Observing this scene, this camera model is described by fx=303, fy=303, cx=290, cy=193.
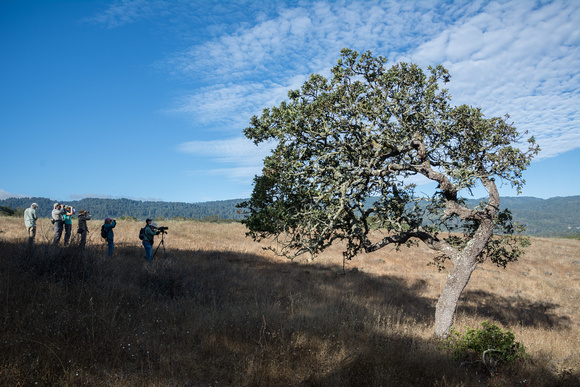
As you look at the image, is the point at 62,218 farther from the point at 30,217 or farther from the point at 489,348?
the point at 489,348

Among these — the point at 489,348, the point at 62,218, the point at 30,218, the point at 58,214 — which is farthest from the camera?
the point at 62,218

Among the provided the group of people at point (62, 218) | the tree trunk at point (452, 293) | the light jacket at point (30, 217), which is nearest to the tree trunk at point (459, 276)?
the tree trunk at point (452, 293)

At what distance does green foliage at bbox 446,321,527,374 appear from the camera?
664cm

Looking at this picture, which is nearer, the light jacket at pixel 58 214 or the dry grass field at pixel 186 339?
the dry grass field at pixel 186 339

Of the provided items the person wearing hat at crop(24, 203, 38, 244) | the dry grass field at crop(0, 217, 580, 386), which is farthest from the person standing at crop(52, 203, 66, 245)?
the dry grass field at crop(0, 217, 580, 386)

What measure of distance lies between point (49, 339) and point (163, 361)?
1.90 meters

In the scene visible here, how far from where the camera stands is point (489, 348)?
6.72m

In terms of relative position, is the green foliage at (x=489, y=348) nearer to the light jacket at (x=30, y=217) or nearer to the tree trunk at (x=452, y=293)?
the tree trunk at (x=452, y=293)

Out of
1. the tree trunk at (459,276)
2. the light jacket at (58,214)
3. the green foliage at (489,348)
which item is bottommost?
the green foliage at (489,348)

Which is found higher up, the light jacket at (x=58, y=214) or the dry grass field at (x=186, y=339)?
the light jacket at (x=58, y=214)

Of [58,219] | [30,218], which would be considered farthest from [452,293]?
[30,218]

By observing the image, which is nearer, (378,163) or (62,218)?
(378,163)

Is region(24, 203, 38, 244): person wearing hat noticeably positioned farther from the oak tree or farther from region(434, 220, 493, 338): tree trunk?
region(434, 220, 493, 338): tree trunk

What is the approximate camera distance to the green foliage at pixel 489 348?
6.64 m
